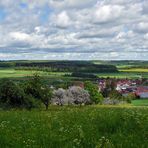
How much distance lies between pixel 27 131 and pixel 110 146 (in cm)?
366

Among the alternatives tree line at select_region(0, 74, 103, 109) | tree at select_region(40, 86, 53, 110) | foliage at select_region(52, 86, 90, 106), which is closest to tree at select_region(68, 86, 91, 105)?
foliage at select_region(52, 86, 90, 106)

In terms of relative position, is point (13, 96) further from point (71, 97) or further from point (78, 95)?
point (78, 95)

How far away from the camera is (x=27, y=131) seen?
1214cm

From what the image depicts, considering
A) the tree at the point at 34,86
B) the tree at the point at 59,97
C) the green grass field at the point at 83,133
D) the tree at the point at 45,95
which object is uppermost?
the green grass field at the point at 83,133

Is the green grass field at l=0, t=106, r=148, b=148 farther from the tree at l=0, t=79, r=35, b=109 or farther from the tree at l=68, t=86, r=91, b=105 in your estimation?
the tree at l=68, t=86, r=91, b=105

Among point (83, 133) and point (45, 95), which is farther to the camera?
point (45, 95)

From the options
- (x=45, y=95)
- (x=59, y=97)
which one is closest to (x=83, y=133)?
(x=45, y=95)

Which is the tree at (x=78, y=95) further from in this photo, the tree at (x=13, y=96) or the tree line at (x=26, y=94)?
the tree at (x=13, y=96)

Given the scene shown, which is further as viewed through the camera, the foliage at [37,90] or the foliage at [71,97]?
the foliage at [71,97]

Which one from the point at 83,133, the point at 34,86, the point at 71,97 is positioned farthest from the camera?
the point at 71,97

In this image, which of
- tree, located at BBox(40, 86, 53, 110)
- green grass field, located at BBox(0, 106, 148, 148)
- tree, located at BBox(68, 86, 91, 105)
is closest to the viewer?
green grass field, located at BBox(0, 106, 148, 148)

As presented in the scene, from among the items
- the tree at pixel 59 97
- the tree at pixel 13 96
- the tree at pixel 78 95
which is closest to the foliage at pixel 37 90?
the tree at pixel 13 96

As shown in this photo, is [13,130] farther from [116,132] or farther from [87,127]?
[116,132]

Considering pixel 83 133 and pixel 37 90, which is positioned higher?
pixel 83 133
